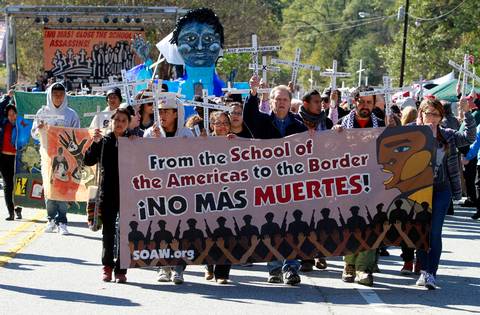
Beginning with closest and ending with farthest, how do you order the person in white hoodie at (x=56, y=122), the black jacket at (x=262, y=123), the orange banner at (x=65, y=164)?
the black jacket at (x=262, y=123) → the person in white hoodie at (x=56, y=122) → the orange banner at (x=65, y=164)

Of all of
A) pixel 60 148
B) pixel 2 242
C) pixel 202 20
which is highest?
pixel 202 20

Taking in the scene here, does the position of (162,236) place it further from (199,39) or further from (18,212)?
(199,39)

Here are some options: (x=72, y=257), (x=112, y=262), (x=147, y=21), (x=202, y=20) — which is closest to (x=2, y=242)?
(x=72, y=257)

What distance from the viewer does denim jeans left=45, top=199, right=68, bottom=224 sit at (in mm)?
14062

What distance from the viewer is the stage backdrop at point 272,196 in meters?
10.1

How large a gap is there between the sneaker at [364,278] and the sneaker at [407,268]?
851 mm

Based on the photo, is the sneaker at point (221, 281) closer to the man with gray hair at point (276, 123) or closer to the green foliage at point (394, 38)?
the man with gray hair at point (276, 123)

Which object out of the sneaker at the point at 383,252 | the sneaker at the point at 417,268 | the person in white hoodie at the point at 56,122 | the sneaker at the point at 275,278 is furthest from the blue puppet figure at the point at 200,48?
the sneaker at the point at 275,278

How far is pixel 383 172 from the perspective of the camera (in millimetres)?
10367

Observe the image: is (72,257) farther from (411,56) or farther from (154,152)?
(411,56)

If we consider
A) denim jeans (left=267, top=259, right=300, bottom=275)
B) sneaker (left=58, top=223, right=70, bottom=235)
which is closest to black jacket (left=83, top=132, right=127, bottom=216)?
denim jeans (left=267, top=259, right=300, bottom=275)

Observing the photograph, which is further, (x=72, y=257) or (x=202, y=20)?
(x=202, y=20)

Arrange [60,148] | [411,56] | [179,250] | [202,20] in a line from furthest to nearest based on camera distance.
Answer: [411,56]
[202,20]
[60,148]
[179,250]

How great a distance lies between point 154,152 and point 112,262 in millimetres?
1087
